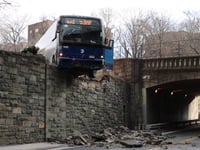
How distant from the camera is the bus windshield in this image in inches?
904

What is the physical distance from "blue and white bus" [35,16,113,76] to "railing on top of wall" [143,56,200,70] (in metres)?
13.1

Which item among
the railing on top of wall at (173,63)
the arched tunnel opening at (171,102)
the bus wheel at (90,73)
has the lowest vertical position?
the arched tunnel opening at (171,102)

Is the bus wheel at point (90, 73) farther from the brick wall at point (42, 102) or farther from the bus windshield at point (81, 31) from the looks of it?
the bus windshield at point (81, 31)

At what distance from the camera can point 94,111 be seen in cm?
2769

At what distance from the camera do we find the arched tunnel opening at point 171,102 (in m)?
38.3

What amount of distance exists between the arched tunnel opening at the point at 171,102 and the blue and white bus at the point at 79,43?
1451cm

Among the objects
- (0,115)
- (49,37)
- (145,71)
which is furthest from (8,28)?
(0,115)

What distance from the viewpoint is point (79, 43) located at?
23.0 m

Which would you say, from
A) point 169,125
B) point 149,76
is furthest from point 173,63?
point 169,125

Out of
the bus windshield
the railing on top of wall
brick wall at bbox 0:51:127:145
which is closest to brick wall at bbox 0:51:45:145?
brick wall at bbox 0:51:127:145

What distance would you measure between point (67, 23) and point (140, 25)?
39905 millimetres

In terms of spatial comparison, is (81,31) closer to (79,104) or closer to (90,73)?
(90,73)

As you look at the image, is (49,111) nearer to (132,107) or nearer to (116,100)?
(116,100)

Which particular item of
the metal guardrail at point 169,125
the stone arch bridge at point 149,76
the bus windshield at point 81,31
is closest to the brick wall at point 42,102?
the bus windshield at point 81,31
